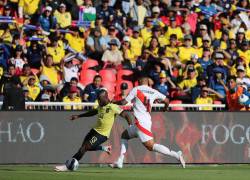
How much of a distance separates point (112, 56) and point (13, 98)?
15.1 feet

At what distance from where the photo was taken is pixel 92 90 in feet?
72.3

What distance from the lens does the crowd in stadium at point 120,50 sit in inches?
879

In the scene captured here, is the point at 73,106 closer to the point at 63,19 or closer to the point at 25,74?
the point at 25,74

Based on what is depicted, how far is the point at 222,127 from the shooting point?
21.4 m

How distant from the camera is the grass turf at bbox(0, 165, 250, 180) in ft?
51.9

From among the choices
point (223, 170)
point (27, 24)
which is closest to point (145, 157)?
point (223, 170)

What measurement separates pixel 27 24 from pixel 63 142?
15.8 feet

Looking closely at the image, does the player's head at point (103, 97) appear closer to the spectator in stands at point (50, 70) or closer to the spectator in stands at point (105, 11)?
the spectator in stands at point (50, 70)

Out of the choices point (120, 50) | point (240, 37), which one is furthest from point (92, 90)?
point (240, 37)

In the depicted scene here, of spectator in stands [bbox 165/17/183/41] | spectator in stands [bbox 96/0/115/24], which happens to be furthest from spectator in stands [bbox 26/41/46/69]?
spectator in stands [bbox 165/17/183/41]

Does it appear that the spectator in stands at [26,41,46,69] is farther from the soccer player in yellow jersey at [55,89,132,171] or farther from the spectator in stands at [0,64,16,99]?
the soccer player in yellow jersey at [55,89,132,171]

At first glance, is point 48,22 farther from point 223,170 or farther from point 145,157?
point 223,170

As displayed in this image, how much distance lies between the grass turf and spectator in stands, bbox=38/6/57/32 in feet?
17.6

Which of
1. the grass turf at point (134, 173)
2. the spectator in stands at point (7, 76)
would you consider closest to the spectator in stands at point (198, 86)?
the grass turf at point (134, 173)
